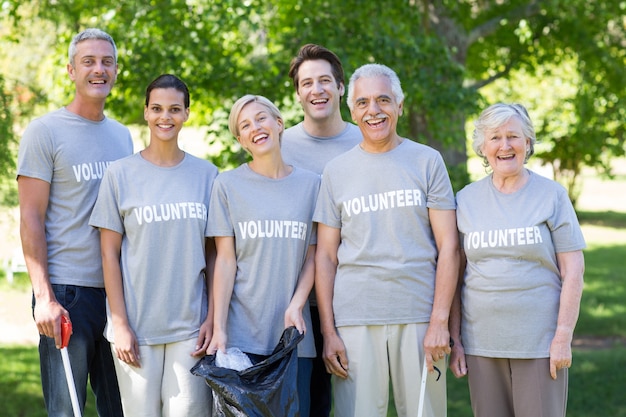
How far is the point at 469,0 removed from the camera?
1101 cm

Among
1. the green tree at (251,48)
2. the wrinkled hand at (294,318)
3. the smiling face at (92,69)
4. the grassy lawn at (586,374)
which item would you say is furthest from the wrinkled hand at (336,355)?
the green tree at (251,48)

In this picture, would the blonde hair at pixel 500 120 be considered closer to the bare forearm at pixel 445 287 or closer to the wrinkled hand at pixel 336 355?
the bare forearm at pixel 445 287

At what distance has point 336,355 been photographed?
12.3 feet

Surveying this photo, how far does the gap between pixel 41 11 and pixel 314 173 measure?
571 centimetres

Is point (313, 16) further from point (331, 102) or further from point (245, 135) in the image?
point (245, 135)

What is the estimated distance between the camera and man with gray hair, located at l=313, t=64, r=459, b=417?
3.65 metres

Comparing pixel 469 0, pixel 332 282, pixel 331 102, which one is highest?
pixel 469 0

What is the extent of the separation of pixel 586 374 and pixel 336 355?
4.61 m

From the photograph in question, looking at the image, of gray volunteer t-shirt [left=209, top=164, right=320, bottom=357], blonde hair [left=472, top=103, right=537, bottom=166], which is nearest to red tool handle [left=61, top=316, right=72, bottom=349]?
gray volunteer t-shirt [left=209, top=164, right=320, bottom=357]

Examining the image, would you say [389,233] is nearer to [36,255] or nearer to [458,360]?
[458,360]

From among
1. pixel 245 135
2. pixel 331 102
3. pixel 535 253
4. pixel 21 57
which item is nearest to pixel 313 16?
pixel 331 102

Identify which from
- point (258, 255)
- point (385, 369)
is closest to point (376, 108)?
point (258, 255)

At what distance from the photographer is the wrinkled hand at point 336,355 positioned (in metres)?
3.73

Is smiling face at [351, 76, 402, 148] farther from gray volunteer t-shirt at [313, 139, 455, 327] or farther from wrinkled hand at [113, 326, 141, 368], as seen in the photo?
wrinkled hand at [113, 326, 141, 368]
